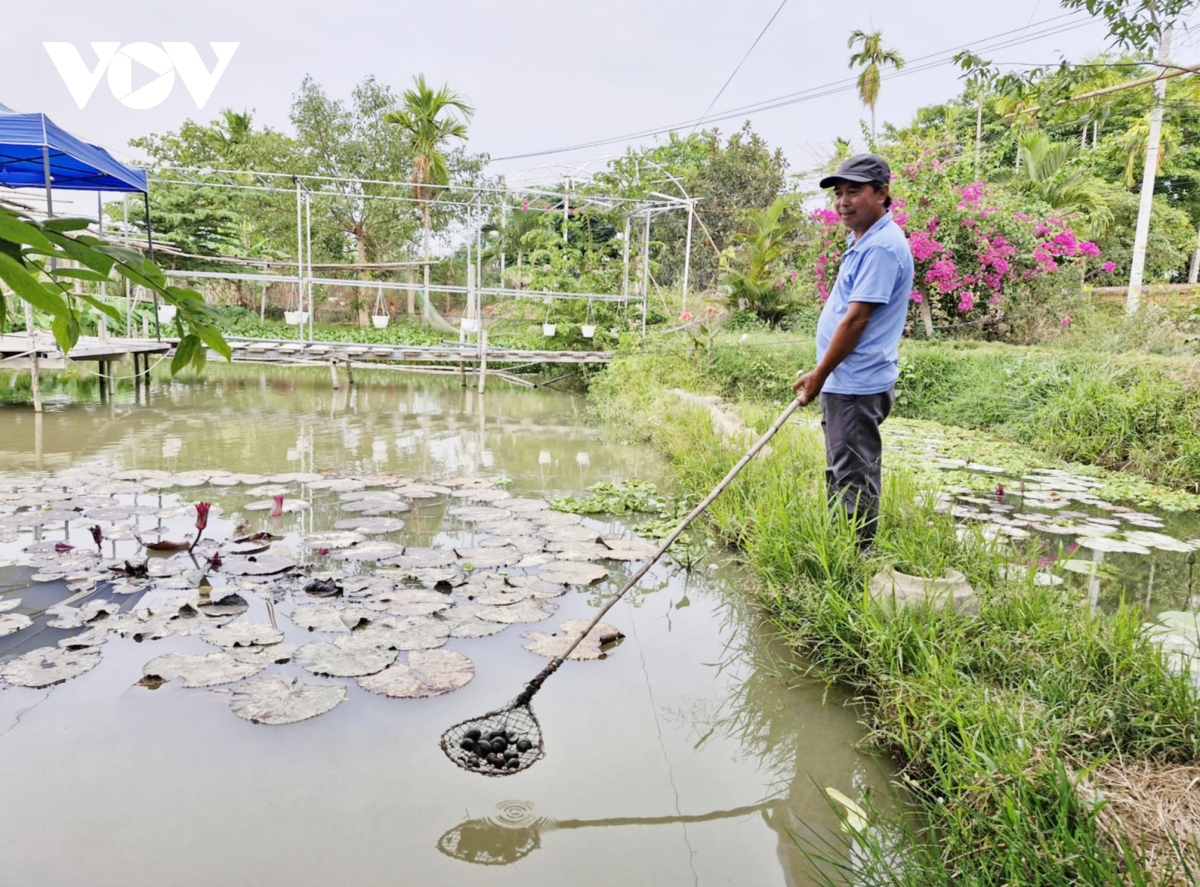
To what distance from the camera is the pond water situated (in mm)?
1729

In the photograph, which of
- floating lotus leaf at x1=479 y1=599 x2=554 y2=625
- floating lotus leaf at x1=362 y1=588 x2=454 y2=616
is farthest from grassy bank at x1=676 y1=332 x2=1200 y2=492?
floating lotus leaf at x1=362 y1=588 x2=454 y2=616

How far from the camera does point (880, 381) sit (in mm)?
2766

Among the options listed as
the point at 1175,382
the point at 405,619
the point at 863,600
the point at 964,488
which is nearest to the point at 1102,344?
the point at 1175,382

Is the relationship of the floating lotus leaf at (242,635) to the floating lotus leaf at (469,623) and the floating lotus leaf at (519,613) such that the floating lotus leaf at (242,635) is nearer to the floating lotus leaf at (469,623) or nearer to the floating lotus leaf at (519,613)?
the floating lotus leaf at (469,623)

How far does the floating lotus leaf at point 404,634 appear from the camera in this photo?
269 centimetres

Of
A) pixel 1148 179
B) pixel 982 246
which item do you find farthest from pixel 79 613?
pixel 1148 179

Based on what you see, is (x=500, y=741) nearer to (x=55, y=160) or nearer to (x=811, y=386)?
(x=811, y=386)

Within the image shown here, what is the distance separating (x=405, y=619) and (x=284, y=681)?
→ 1.79 feet

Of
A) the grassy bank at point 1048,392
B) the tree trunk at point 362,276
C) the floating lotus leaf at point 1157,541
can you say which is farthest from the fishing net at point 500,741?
the tree trunk at point 362,276

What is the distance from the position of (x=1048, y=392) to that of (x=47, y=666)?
264 inches

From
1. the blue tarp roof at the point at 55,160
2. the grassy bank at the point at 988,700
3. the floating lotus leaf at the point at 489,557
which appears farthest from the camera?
the blue tarp roof at the point at 55,160

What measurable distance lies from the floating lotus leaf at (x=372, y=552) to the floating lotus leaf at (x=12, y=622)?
1159 millimetres

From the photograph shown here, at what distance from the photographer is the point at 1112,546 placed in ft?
12.3

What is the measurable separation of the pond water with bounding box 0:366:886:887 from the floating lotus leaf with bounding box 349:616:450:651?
0.18ft
